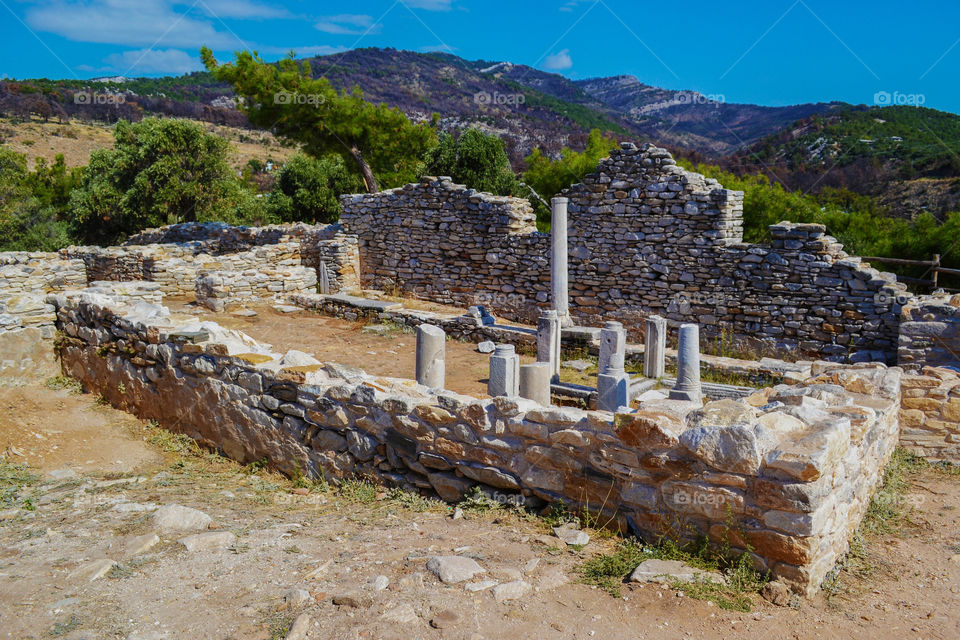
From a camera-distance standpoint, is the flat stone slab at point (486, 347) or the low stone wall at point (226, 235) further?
the low stone wall at point (226, 235)

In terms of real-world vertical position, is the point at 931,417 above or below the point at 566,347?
above

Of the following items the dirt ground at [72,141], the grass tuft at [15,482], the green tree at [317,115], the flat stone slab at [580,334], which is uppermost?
the dirt ground at [72,141]

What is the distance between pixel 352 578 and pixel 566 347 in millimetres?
8498

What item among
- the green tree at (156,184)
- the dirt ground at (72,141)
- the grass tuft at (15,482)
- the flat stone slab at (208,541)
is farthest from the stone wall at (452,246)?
the dirt ground at (72,141)

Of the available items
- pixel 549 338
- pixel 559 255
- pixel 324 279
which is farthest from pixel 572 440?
pixel 324 279

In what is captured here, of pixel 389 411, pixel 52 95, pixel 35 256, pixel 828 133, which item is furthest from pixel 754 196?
pixel 52 95

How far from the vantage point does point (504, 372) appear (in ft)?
24.1

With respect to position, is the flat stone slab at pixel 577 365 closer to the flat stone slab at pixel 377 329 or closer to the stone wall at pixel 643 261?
the stone wall at pixel 643 261

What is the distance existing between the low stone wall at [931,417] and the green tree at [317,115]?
20.7 meters

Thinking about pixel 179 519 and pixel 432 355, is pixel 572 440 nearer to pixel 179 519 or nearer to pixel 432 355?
pixel 179 519

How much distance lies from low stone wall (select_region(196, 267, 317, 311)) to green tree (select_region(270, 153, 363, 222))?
12.7 m

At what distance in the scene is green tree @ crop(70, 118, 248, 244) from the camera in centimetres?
2394

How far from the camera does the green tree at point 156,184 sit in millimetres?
23938

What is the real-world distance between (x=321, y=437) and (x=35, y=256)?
681 inches
